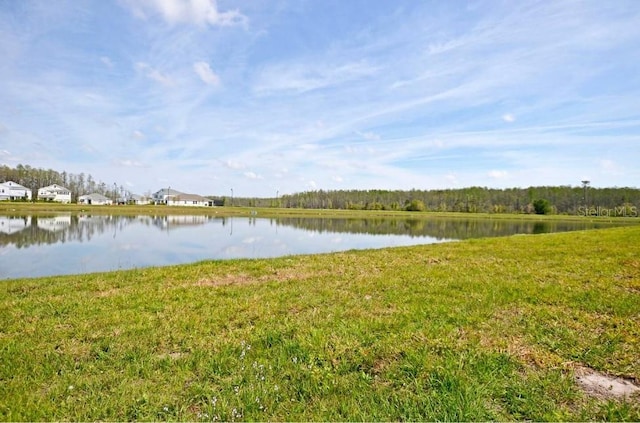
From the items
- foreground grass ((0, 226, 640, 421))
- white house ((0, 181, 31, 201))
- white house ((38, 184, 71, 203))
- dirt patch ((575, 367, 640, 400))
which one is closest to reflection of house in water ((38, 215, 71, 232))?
foreground grass ((0, 226, 640, 421))

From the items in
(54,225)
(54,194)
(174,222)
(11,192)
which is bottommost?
(174,222)

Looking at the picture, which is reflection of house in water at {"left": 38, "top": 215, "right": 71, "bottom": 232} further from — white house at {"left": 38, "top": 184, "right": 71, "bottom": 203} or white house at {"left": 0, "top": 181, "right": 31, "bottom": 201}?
white house at {"left": 38, "top": 184, "right": 71, "bottom": 203}

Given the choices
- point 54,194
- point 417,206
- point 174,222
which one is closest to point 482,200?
point 417,206

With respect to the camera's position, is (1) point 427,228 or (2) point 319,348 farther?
(1) point 427,228

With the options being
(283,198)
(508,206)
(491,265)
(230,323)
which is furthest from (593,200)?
(230,323)

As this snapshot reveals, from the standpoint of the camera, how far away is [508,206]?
A: 541 ft

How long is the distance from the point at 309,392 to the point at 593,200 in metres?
202

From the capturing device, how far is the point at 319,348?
545cm

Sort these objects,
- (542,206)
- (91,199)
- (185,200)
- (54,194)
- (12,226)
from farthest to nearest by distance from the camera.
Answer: (542,206)
(185,200)
(91,199)
(54,194)
(12,226)

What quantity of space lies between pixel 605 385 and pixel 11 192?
154 m

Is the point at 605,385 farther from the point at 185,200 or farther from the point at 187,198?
the point at 187,198

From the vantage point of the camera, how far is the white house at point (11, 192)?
114 metres

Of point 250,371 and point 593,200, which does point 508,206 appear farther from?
point 250,371

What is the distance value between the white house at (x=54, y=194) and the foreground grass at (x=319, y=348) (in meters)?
145
